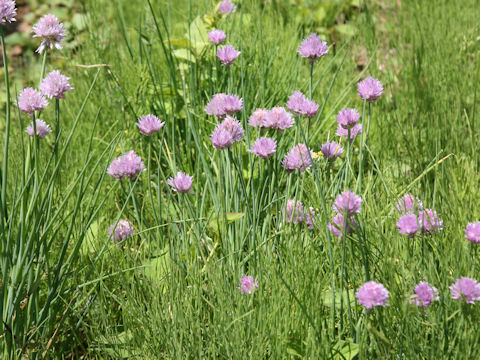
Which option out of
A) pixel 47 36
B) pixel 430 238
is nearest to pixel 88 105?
pixel 47 36

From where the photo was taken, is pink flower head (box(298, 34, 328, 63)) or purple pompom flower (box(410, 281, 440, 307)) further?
pink flower head (box(298, 34, 328, 63))

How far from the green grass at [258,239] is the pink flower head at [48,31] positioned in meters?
0.11

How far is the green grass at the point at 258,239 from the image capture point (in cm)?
100

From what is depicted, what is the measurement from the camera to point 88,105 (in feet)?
7.47

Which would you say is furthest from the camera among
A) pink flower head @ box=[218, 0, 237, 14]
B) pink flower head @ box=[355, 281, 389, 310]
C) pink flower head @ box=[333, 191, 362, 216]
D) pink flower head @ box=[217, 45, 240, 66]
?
pink flower head @ box=[218, 0, 237, 14]

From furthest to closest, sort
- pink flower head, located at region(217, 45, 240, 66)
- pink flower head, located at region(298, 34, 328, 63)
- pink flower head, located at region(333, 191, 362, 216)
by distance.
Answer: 1. pink flower head, located at region(217, 45, 240, 66)
2. pink flower head, located at region(298, 34, 328, 63)
3. pink flower head, located at region(333, 191, 362, 216)

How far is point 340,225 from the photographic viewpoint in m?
1.08

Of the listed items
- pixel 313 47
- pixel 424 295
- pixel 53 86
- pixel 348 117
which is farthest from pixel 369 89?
pixel 53 86

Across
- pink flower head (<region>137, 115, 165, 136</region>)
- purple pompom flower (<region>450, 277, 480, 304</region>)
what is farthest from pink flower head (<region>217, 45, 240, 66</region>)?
purple pompom flower (<region>450, 277, 480, 304</region>)

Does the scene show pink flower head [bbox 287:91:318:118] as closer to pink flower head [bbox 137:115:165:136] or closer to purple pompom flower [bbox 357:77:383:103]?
purple pompom flower [bbox 357:77:383:103]

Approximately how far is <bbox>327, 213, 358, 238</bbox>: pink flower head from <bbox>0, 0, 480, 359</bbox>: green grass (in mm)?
19

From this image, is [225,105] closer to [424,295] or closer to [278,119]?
[278,119]

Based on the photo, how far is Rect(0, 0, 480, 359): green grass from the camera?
3.28ft

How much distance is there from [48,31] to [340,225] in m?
0.75
